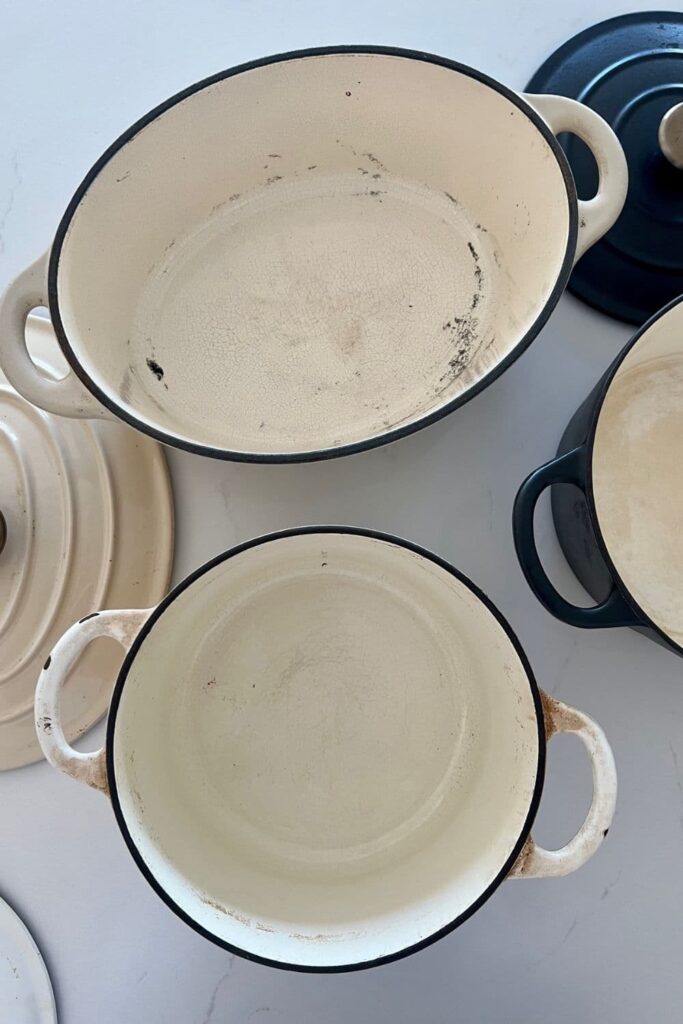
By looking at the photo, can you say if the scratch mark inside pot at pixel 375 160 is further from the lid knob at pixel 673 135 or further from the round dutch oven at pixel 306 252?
the lid knob at pixel 673 135

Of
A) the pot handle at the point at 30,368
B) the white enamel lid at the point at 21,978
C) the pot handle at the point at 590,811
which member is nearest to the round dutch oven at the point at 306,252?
the pot handle at the point at 30,368

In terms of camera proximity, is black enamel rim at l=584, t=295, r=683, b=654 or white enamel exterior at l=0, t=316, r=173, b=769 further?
white enamel exterior at l=0, t=316, r=173, b=769

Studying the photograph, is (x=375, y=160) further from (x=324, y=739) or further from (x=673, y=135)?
(x=324, y=739)

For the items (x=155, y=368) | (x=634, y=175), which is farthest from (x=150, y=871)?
(x=634, y=175)

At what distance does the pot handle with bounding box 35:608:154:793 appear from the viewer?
49 centimetres

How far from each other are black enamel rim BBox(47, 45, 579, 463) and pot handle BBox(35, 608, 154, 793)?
0.12 meters

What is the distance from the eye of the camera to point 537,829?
0.60 metres

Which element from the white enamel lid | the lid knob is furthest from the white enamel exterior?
the lid knob

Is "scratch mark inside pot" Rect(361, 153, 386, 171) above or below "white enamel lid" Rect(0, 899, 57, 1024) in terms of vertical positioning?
above

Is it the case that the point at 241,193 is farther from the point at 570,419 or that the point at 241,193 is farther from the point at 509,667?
the point at 509,667

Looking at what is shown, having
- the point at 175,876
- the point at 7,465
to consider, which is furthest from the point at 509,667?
the point at 7,465

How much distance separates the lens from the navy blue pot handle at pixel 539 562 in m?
0.48

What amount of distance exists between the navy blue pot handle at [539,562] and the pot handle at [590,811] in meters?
0.06

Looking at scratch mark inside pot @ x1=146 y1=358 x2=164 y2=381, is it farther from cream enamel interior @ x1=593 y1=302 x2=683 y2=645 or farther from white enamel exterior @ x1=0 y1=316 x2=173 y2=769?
cream enamel interior @ x1=593 y1=302 x2=683 y2=645
